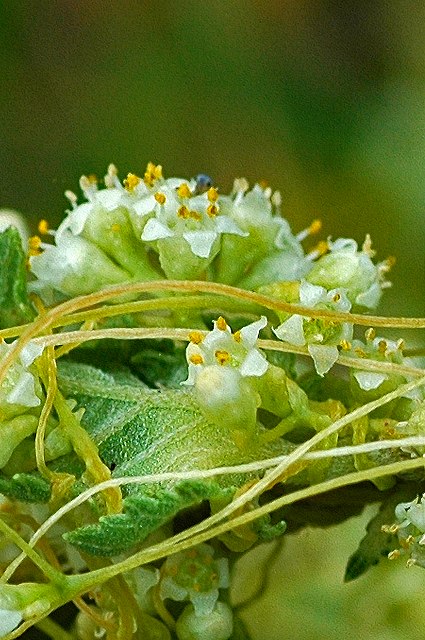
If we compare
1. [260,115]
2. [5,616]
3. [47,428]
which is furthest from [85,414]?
[260,115]

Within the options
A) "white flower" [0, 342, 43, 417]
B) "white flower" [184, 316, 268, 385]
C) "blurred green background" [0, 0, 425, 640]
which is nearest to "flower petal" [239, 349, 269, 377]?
"white flower" [184, 316, 268, 385]

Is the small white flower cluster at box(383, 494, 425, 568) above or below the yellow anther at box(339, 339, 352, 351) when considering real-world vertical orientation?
below

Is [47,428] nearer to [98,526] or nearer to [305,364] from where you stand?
[98,526]

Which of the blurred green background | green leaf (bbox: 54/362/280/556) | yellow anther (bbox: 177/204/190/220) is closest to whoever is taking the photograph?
green leaf (bbox: 54/362/280/556)

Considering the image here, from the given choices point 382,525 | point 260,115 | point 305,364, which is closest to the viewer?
point 382,525

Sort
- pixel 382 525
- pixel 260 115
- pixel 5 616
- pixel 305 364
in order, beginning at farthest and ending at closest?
1. pixel 260 115
2. pixel 305 364
3. pixel 382 525
4. pixel 5 616

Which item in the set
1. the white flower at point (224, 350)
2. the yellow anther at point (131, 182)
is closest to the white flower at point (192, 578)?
the white flower at point (224, 350)

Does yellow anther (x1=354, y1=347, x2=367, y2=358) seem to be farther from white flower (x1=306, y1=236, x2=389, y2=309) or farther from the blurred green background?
the blurred green background

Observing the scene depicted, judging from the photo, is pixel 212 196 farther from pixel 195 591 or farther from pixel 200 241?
pixel 195 591
